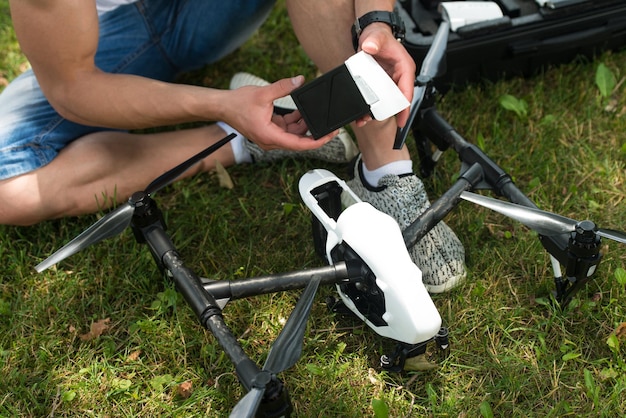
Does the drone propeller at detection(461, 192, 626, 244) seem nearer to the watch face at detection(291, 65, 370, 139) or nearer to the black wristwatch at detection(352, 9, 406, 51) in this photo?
the watch face at detection(291, 65, 370, 139)

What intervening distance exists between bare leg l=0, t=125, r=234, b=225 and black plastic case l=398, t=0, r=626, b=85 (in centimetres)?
93

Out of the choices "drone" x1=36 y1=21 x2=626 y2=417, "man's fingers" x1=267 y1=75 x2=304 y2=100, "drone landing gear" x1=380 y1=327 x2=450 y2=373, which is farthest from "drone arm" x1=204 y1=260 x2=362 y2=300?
"man's fingers" x1=267 y1=75 x2=304 y2=100

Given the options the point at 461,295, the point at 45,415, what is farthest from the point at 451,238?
the point at 45,415

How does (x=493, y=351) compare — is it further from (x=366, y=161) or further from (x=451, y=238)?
(x=366, y=161)

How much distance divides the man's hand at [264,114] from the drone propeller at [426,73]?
0.93 feet

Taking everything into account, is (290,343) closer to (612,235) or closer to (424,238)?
(424,238)

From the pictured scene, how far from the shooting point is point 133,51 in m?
2.54

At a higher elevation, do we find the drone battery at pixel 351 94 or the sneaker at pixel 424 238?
the drone battery at pixel 351 94

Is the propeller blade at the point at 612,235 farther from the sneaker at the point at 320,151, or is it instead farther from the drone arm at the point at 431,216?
the sneaker at the point at 320,151

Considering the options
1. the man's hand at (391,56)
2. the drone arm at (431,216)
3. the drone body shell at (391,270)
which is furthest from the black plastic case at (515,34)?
the drone body shell at (391,270)

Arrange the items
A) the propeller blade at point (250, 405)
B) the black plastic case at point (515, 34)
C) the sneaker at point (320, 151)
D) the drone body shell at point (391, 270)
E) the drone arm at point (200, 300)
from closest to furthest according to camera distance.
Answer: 1. the propeller blade at point (250, 405)
2. the drone arm at point (200, 300)
3. the drone body shell at point (391, 270)
4. the sneaker at point (320, 151)
5. the black plastic case at point (515, 34)

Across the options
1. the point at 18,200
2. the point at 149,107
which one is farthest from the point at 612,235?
the point at 18,200

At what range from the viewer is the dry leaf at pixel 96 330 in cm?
214

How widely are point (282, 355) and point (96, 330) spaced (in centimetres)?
81
